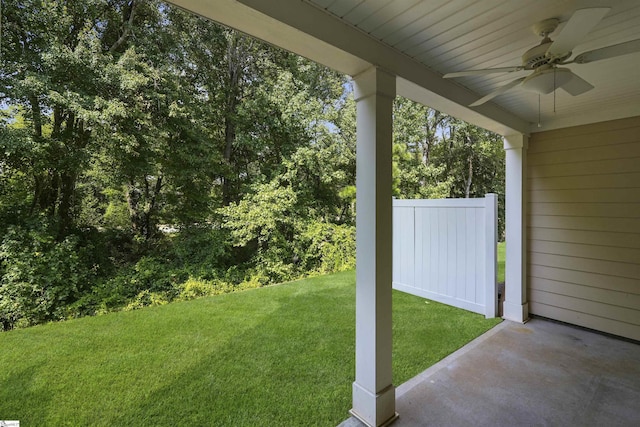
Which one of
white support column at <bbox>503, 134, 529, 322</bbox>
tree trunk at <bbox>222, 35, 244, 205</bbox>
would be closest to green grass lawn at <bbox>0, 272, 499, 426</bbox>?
white support column at <bbox>503, 134, 529, 322</bbox>

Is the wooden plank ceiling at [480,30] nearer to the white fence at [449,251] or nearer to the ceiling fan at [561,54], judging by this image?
the ceiling fan at [561,54]

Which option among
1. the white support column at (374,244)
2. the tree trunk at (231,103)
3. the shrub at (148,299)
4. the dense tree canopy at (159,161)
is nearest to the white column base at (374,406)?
the white support column at (374,244)

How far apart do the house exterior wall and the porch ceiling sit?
32.9 inches

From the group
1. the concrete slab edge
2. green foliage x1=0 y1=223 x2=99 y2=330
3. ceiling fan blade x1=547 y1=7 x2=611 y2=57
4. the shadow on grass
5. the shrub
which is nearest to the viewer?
ceiling fan blade x1=547 y1=7 x2=611 y2=57

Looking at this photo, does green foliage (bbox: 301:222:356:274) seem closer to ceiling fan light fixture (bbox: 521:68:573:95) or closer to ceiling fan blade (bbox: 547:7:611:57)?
ceiling fan light fixture (bbox: 521:68:573:95)

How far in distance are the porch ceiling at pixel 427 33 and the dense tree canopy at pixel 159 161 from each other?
5046 mm

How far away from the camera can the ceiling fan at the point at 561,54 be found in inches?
47.7

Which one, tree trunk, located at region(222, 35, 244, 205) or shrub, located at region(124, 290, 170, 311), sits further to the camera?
tree trunk, located at region(222, 35, 244, 205)

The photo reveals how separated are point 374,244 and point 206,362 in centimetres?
177

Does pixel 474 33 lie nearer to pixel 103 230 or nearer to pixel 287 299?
pixel 287 299

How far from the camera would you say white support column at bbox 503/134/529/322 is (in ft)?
10.6

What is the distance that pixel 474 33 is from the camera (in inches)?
63.6

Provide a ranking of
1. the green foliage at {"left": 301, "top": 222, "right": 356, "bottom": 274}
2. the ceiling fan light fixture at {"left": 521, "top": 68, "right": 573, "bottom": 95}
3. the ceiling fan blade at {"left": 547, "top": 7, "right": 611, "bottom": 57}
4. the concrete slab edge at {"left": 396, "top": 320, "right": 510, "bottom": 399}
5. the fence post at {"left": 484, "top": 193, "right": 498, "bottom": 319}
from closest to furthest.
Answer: the ceiling fan blade at {"left": 547, "top": 7, "right": 611, "bottom": 57} → the ceiling fan light fixture at {"left": 521, "top": 68, "right": 573, "bottom": 95} → the concrete slab edge at {"left": 396, "top": 320, "right": 510, "bottom": 399} → the fence post at {"left": 484, "top": 193, "right": 498, "bottom": 319} → the green foliage at {"left": 301, "top": 222, "right": 356, "bottom": 274}

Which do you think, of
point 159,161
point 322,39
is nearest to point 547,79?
point 322,39
